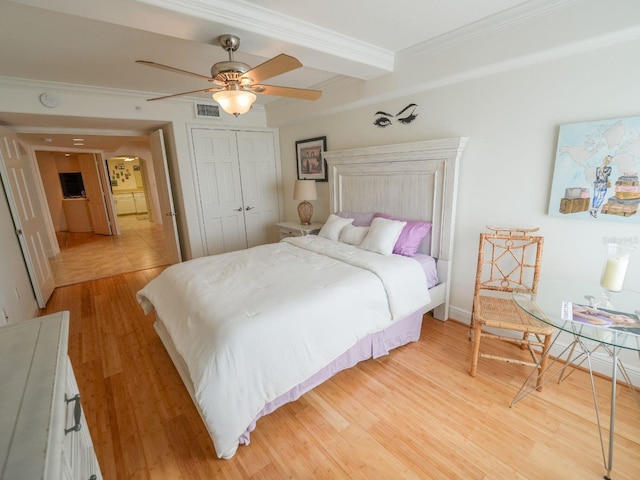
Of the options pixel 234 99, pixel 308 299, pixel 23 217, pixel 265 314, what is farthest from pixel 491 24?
pixel 23 217

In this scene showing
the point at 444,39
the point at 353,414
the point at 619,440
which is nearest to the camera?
the point at 619,440

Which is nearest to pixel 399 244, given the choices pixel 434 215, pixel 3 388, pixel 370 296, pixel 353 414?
pixel 434 215

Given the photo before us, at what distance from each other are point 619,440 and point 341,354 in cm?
160

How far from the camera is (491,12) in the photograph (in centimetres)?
202

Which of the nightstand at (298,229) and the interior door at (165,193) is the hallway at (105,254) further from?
the nightstand at (298,229)

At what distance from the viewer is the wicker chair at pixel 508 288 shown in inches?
78.3

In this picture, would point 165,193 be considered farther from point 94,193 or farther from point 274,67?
point 94,193

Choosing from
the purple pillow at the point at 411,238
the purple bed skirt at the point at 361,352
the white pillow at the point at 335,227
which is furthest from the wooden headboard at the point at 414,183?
the purple bed skirt at the point at 361,352

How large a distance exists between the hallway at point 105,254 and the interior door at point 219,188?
126 centimetres

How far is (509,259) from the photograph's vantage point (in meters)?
2.49

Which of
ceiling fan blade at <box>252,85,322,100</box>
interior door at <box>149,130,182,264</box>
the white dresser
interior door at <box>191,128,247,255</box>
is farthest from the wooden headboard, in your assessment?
the white dresser

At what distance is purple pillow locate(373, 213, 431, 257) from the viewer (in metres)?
2.75

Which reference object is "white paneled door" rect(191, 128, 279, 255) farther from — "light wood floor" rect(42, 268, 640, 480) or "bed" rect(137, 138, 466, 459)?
"light wood floor" rect(42, 268, 640, 480)

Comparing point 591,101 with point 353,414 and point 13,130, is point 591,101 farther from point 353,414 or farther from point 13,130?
point 13,130
